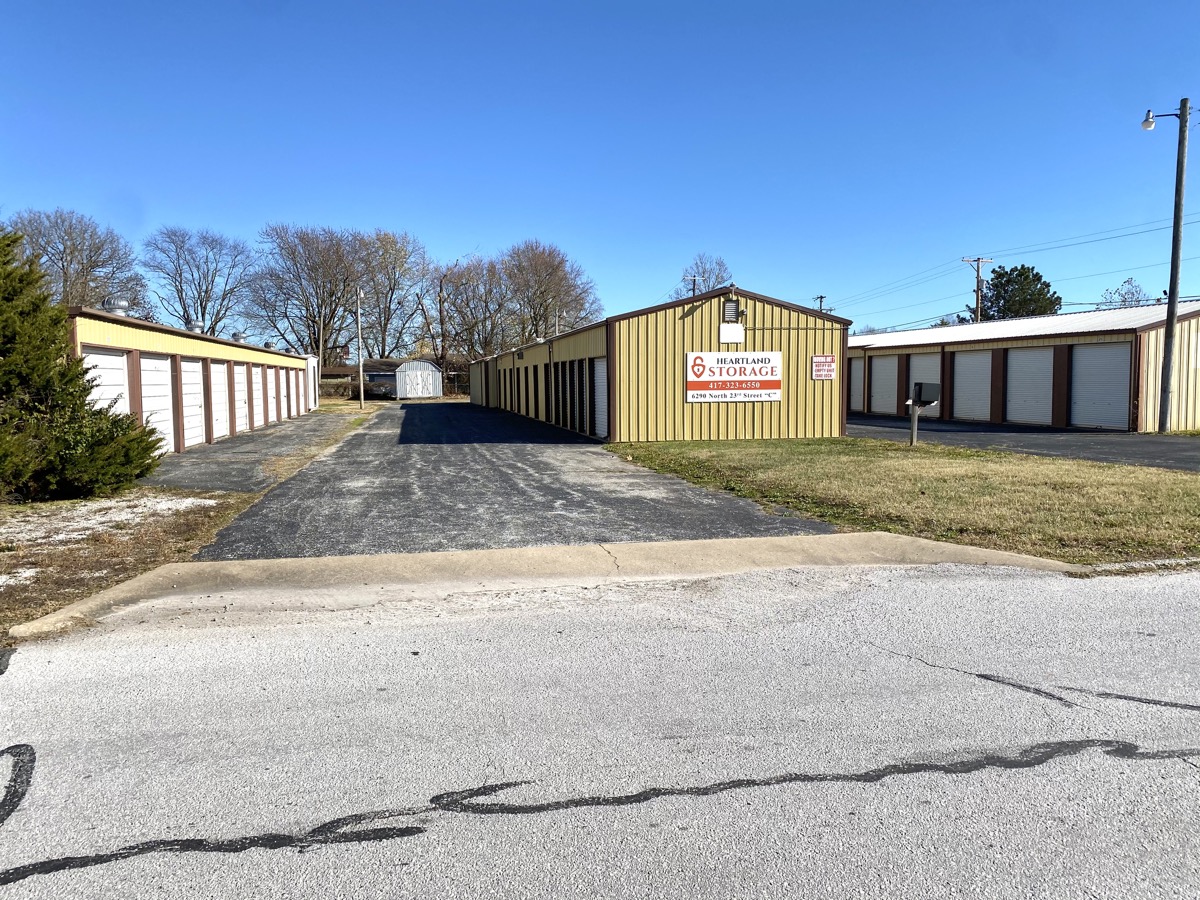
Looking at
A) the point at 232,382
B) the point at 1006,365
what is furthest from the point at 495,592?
the point at 1006,365

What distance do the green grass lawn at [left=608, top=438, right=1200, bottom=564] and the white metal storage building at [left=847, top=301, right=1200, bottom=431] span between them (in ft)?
33.4

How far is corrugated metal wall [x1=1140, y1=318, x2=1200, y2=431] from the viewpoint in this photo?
24141mm

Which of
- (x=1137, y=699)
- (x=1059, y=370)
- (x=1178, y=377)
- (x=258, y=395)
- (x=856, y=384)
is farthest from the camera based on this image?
(x=856, y=384)

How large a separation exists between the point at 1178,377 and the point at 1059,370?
3104mm

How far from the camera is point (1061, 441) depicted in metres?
20.9

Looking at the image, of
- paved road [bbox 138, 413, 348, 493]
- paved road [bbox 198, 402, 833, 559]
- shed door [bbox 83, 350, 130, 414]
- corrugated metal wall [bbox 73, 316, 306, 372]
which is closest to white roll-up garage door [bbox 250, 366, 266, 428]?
corrugated metal wall [bbox 73, 316, 306, 372]

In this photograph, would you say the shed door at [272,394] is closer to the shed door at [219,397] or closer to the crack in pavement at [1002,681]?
the shed door at [219,397]

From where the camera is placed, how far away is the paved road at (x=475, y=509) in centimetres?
863

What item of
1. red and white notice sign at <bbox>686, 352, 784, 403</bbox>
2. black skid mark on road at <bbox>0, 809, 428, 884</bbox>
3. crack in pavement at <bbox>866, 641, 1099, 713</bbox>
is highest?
red and white notice sign at <bbox>686, 352, 784, 403</bbox>

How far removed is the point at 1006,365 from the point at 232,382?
2516cm

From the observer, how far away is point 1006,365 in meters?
28.8

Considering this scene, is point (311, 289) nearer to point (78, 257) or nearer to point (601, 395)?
point (78, 257)

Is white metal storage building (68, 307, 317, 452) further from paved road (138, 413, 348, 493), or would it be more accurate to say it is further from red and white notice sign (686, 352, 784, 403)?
red and white notice sign (686, 352, 784, 403)

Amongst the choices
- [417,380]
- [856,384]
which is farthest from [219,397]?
[417,380]
